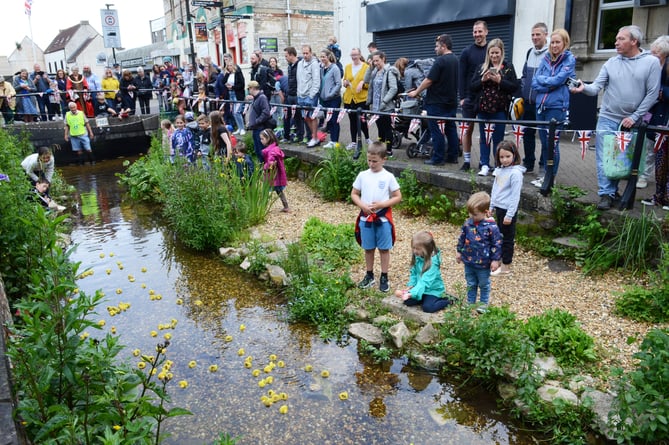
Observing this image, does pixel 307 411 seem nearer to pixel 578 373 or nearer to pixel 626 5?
pixel 578 373

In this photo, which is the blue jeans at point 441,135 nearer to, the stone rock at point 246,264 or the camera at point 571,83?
the camera at point 571,83

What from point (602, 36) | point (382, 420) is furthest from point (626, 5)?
point (382, 420)

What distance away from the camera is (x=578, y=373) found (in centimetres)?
411

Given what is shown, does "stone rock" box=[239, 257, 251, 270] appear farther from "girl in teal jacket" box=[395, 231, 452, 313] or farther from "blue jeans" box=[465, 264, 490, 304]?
"blue jeans" box=[465, 264, 490, 304]

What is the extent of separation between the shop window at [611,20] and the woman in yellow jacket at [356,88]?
4.70 meters

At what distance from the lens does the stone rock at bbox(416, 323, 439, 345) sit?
4.90 meters

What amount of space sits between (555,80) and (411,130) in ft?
10.3

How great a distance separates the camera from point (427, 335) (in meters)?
4.92

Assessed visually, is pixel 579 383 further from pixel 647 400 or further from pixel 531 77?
pixel 531 77

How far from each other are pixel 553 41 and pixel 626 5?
5.05 metres

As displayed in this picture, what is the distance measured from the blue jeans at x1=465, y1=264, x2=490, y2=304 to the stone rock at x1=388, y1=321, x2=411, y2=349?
704 millimetres

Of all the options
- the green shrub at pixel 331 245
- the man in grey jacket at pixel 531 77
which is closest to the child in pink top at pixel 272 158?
the green shrub at pixel 331 245

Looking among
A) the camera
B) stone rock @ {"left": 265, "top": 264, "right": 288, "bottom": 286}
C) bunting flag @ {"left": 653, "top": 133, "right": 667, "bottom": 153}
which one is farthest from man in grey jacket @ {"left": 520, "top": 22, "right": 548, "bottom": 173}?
stone rock @ {"left": 265, "top": 264, "right": 288, "bottom": 286}

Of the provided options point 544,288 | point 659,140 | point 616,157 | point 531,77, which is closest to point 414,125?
point 531,77
